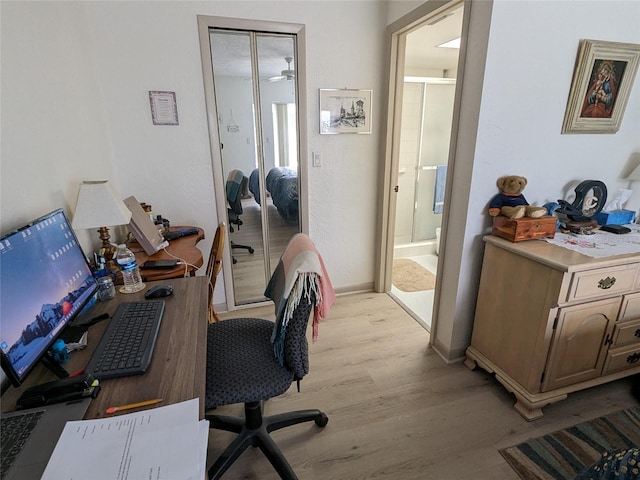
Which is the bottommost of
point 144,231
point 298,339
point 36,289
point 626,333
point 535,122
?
point 626,333

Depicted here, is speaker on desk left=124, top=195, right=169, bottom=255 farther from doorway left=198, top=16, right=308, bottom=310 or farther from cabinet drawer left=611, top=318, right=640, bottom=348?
cabinet drawer left=611, top=318, right=640, bottom=348

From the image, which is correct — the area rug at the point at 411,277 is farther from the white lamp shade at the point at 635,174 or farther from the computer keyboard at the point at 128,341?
the computer keyboard at the point at 128,341

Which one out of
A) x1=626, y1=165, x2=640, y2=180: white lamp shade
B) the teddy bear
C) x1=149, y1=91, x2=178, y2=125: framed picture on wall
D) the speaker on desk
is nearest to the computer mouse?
the speaker on desk

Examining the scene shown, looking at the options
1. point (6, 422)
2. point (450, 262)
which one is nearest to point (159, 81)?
point (6, 422)

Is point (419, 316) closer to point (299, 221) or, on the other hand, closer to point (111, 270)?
point (299, 221)

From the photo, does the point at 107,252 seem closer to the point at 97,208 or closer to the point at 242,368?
the point at 97,208

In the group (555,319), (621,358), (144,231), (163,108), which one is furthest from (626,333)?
(163,108)

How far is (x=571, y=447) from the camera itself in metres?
1.54

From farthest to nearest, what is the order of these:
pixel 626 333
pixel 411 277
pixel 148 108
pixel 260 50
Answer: pixel 411 277, pixel 260 50, pixel 148 108, pixel 626 333

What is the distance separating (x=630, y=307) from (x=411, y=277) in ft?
6.00

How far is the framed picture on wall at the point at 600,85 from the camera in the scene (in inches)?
69.7

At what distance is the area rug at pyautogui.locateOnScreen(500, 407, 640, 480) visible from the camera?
1442 millimetres

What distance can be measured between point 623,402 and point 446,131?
297 cm

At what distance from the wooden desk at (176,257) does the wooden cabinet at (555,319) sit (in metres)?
1.68
